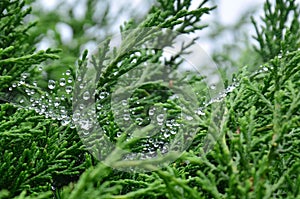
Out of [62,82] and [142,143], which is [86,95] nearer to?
[62,82]

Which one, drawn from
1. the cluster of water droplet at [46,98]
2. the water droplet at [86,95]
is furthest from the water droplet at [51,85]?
the water droplet at [86,95]

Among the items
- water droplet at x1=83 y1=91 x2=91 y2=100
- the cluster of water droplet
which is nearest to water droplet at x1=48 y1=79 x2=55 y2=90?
the cluster of water droplet

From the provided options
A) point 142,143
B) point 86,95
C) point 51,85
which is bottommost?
point 142,143

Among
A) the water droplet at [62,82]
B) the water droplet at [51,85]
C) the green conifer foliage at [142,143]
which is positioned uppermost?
the water droplet at [51,85]

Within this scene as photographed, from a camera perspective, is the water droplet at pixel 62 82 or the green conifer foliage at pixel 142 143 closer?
the green conifer foliage at pixel 142 143

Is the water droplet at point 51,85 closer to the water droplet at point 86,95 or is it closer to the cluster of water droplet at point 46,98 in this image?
the cluster of water droplet at point 46,98

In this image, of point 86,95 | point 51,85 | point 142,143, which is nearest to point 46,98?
point 51,85

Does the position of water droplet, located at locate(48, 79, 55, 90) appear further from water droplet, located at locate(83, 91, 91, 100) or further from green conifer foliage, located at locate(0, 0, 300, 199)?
water droplet, located at locate(83, 91, 91, 100)

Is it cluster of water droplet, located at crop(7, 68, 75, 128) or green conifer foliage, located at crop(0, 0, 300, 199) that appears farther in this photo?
cluster of water droplet, located at crop(7, 68, 75, 128)
